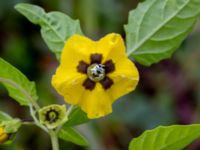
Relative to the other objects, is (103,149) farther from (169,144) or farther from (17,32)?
(169,144)

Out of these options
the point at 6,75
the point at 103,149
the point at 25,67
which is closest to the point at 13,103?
the point at 25,67

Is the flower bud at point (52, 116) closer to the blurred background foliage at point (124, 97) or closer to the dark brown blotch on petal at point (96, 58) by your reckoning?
the dark brown blotch on petal at point (96, 58)

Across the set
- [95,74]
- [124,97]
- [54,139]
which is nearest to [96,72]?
[95,74]

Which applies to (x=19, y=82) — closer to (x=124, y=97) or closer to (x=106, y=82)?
(x=106, y=82)

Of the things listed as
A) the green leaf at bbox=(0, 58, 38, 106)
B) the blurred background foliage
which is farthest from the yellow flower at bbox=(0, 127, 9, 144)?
the blurred background foliage

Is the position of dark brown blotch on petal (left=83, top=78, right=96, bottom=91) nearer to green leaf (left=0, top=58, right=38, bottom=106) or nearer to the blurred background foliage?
green leaf (left=0, top=58, right=38, bottom=106)
